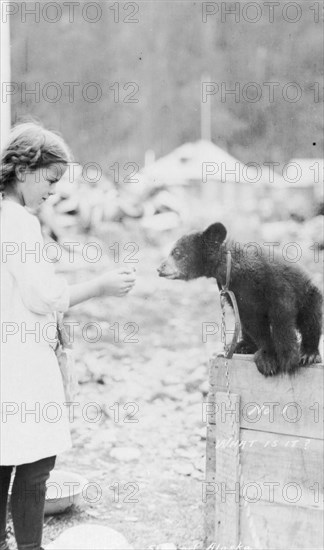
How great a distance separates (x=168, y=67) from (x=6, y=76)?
2.22ft

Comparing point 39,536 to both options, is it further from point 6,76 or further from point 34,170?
point 6,76

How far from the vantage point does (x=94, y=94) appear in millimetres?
2793

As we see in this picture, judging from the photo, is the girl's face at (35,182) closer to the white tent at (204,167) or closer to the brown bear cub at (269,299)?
the brown bear cub at (269,299)

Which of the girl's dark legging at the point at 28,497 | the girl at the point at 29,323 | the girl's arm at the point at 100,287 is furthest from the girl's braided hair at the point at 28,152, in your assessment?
the girl's dark legging at the point at 28,497

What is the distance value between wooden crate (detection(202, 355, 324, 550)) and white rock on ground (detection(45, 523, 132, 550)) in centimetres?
31

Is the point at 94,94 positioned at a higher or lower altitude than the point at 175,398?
higher

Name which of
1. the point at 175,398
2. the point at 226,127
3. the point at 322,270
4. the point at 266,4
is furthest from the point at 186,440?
the point at 266,4

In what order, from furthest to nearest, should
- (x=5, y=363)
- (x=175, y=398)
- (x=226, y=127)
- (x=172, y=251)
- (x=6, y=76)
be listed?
(x=175, y=398) < (x=6, y=76) < (x=226, y=127) < (x=172, y=251) < (x=5, y=363)

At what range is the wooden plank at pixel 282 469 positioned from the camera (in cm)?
214

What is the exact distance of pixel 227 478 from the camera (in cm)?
226

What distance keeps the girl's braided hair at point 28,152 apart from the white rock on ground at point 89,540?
122 centimetres

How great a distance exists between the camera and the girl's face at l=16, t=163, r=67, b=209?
1.99m

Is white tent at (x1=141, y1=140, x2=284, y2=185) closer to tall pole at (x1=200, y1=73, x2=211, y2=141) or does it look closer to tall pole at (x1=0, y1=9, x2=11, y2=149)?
tall pole at (x1=200, y1=73, x2=211, y2=141)

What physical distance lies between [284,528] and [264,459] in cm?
22
